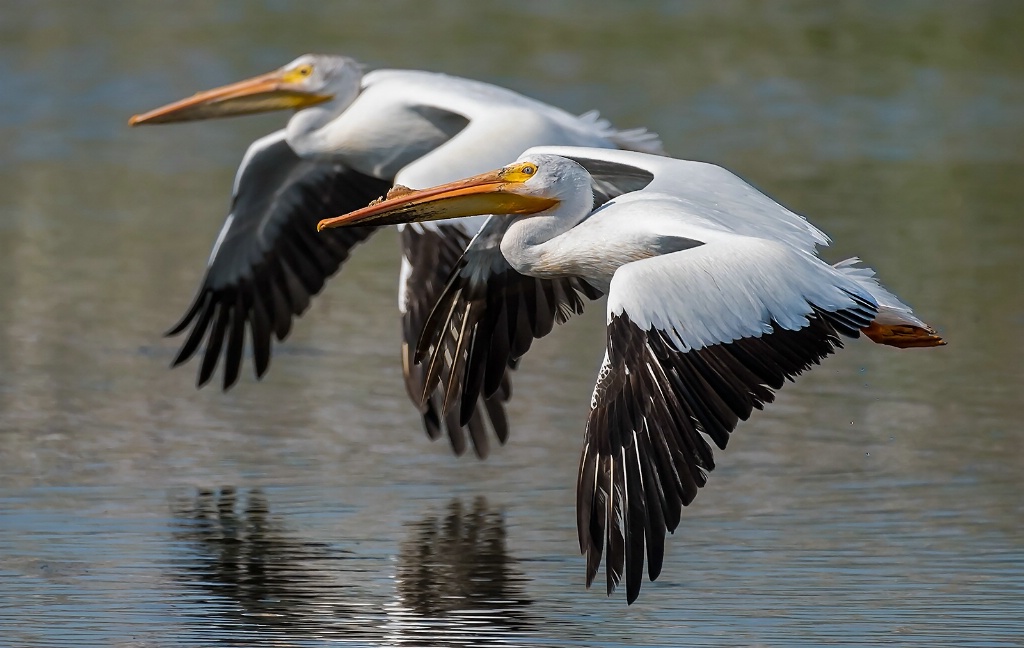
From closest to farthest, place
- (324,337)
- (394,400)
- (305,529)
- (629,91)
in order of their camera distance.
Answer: (305,529) → (394,400) → (324,337) → (629,91)

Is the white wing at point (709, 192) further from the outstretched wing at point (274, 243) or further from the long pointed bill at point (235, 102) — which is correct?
the long pointed bill at point (235, 102)

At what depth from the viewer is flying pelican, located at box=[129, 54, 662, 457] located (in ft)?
27.7

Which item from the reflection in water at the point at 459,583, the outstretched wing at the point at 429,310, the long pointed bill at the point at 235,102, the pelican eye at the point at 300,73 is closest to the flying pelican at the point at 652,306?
the reflection in water at the point at 459,583

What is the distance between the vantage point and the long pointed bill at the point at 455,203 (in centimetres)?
Answer: 656

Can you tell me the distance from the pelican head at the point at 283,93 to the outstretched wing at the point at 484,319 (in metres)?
2.55

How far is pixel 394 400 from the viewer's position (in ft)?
28.3

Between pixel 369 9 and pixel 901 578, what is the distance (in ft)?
57.2

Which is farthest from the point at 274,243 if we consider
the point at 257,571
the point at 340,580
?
the point at 340,580

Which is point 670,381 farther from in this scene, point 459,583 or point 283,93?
point 283,93

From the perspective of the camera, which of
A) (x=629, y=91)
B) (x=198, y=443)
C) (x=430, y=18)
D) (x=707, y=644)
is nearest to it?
(x=707, y=644)

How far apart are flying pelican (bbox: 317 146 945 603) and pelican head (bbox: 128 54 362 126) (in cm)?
257

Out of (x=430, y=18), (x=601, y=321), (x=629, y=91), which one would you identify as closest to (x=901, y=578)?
(x=601, y=321)

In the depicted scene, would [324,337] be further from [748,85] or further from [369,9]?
[369,9]

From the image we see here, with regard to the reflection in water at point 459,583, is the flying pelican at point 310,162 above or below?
above
